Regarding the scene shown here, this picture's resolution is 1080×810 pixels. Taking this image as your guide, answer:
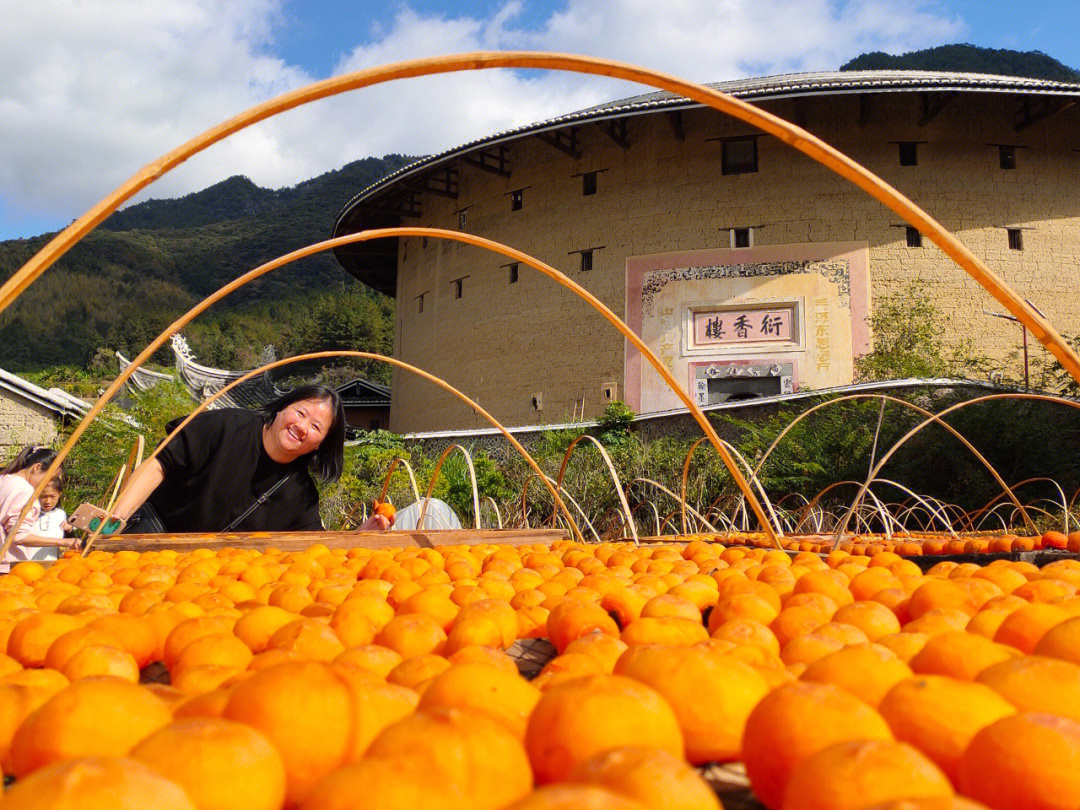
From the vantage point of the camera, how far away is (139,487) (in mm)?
3066

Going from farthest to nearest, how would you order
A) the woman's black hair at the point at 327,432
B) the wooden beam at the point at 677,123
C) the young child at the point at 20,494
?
the wooden beam at the point at 677,123 → the young child at the point at 20,494 → the woman's black hair at the point at 327,432

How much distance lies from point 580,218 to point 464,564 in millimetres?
13650

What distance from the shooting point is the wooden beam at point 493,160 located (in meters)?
15.4

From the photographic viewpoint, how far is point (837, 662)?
2.31 ft

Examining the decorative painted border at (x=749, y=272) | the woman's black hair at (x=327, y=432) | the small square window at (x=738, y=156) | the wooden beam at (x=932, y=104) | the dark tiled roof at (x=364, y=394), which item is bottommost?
the woman's black hair at (x=327, y=432)

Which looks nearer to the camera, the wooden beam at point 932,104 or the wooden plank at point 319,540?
the wooden plank at point 319,540

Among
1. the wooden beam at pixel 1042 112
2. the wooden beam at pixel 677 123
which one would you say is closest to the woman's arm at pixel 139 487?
the wooden beam at pixel 677 123

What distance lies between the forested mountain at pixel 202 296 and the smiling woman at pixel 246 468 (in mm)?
30727

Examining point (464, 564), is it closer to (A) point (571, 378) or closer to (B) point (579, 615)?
(B) point (579, 615)

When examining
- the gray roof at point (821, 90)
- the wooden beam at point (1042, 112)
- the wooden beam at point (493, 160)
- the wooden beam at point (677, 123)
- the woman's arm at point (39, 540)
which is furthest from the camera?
the wooden beam at point (493, 160)

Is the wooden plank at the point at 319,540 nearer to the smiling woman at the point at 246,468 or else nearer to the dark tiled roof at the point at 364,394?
the smiling woman at the point at 246,468

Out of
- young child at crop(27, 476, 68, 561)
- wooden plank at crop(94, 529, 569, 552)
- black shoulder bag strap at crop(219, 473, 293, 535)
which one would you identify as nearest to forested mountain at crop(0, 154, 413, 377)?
young child at crop(27, 476, 68, 561)

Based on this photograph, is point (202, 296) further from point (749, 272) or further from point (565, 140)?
point (749, 272)

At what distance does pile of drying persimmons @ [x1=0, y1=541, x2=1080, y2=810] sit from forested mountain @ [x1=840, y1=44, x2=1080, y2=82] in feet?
162
